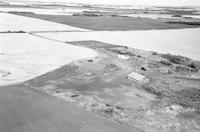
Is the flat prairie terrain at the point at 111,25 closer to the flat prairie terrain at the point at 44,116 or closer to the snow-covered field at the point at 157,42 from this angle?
the snow-covered field at the point at 157,42

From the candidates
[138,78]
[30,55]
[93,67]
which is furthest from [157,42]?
[30,55]

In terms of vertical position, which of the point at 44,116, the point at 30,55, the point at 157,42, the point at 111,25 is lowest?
the point at 44,116

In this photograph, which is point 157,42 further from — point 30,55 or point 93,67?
point 30,55

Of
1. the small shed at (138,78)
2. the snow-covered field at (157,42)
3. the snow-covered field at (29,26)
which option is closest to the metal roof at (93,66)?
the small shed at (138,78)

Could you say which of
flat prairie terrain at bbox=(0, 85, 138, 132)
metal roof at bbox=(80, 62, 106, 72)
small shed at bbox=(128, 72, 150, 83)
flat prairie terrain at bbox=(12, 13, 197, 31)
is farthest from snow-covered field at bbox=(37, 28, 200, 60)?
flat prairie terrain at bbox=(0, 85, 138, 132)

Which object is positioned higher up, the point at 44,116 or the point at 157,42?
the point at 157,42
